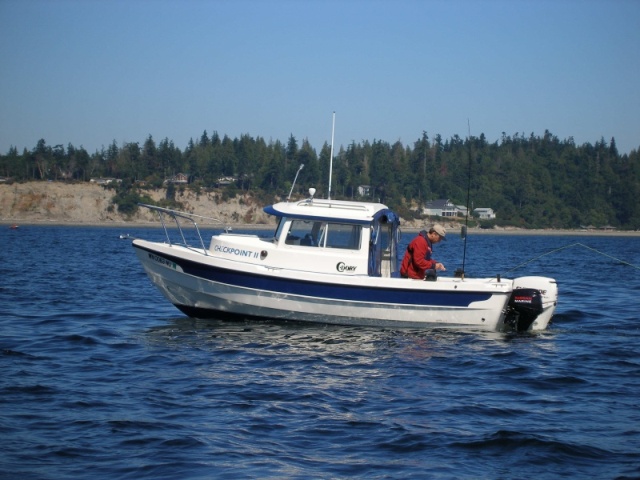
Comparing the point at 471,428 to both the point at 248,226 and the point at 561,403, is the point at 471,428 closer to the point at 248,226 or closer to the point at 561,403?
the point at 561,403

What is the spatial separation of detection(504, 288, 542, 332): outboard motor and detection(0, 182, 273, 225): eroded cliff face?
105202 mm

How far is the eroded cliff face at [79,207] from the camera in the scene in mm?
122000

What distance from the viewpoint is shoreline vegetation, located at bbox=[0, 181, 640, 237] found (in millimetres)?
121312

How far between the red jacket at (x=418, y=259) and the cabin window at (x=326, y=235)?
3.52 feet

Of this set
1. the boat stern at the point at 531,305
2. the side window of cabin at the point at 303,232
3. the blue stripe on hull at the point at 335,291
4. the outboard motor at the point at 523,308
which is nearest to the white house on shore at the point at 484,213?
the boat stern at the point at 531,305

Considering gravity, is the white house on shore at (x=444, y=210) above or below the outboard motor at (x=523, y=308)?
above

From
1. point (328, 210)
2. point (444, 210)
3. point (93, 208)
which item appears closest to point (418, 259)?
point (328, 210)

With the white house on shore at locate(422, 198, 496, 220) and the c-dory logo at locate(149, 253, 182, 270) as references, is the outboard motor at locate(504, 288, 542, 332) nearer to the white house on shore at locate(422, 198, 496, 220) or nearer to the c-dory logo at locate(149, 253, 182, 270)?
the c-dory logo at locate(149, 253, 182, 270)

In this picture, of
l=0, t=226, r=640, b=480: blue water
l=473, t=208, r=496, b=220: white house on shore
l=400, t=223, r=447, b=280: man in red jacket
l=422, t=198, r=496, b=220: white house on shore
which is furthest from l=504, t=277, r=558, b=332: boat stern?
l=473, t=208, r=496, b=220: white house on shore

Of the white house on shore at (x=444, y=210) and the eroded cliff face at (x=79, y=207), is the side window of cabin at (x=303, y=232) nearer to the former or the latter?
the eroded cliff face at (x=79, y=207)

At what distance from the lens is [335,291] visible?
15.7 metres

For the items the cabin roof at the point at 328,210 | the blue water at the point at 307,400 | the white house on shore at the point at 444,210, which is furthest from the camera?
the white house on shore at the point at 444,210

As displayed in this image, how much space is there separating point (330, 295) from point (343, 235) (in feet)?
4.69

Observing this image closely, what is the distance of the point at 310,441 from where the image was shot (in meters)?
9.04
